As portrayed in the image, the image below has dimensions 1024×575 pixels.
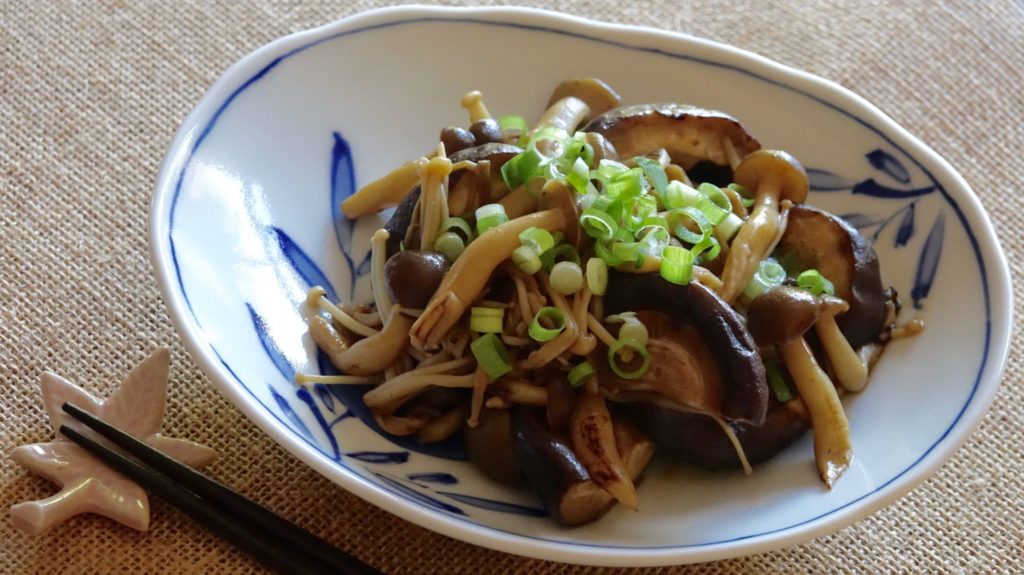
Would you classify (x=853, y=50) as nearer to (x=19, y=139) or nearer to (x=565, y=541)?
(x=565, y=541)

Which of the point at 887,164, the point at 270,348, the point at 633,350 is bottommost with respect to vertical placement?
the point at 270,348

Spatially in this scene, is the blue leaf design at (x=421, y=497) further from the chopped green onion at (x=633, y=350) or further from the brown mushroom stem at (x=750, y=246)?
the brown mushroom stem at (x=750, y=246)

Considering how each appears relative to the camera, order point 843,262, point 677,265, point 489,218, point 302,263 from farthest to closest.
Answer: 1. point 302,263
2. point 843,262
3. point 489,218
4. point 677,265

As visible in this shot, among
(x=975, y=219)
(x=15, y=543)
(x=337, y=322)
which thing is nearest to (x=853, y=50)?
(x=975, y=219)

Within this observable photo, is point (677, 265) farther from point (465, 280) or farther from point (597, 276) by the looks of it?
point (465, 280)

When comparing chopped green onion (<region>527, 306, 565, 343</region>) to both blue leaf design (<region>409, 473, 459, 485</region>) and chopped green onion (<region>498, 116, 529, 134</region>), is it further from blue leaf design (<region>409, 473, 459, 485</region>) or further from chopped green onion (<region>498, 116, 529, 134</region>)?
chopped green onion (<region>498, 116, 529, 134</region>)

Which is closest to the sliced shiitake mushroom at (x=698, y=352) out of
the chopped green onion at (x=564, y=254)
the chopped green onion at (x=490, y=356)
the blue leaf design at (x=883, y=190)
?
the chopped green onion at (x=564, y=254)

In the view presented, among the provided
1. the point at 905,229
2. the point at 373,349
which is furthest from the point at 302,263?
the point at 905,229
